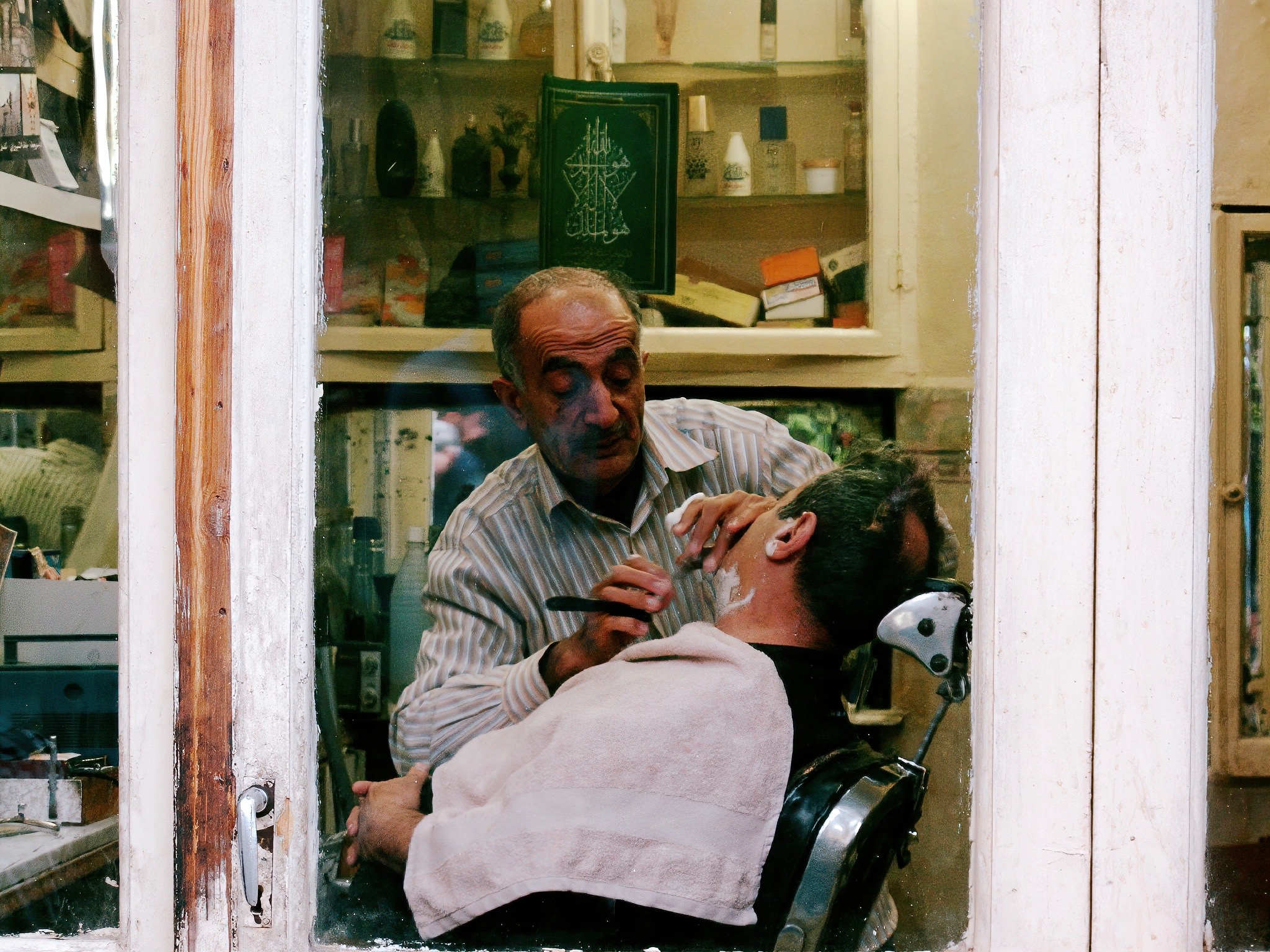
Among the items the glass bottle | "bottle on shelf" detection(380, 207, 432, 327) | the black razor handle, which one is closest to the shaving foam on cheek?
the black razor handle

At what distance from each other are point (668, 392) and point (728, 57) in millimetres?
487

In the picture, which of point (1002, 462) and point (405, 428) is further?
point (405, 428)

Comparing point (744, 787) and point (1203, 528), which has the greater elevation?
point (1203, 528)

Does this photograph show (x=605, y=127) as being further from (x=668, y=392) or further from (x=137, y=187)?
(x=137, y=187)

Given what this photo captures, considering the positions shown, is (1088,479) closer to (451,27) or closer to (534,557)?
(534,557)

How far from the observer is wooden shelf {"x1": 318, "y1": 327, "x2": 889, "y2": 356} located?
131 centimetres

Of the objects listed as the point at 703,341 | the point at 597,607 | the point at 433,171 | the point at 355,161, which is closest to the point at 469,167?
the point at 433,171

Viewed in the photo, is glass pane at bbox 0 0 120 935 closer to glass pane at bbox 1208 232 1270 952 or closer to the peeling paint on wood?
the peeling paint on wood

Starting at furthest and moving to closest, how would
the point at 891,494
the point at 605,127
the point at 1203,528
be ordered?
1. the point at 605,127
2. the point at 891,494
3. the point at 1203,528

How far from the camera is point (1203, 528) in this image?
1158 mm

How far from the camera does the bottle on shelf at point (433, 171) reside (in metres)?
1.37

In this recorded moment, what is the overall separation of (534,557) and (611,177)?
0.54 m

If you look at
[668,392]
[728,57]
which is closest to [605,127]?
[728,57]

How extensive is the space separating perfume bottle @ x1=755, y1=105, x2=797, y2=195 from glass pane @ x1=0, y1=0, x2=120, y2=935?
0.90m
